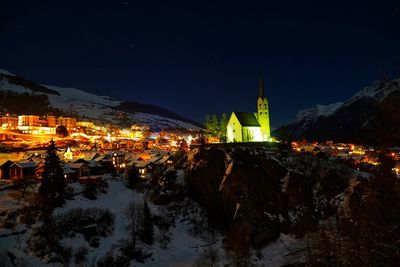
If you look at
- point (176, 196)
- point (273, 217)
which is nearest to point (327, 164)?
point (273, 217)

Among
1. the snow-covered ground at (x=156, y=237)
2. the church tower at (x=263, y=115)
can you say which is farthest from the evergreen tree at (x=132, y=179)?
the church tower at (x=263, y=115)

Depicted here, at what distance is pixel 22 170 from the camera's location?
189 feet

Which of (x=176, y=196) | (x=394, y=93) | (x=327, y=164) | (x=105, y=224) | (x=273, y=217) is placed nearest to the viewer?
(x=394, y=93)

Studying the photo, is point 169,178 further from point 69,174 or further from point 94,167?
point 69,174

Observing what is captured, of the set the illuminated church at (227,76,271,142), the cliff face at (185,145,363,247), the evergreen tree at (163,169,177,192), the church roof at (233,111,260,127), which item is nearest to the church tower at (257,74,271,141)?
the illuminated church at (227,76,271,142)

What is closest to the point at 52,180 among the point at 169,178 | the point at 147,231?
the point at 147,231

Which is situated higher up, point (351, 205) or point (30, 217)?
point (30, 217)

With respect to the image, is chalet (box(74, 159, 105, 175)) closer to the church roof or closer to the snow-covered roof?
the snow-covered roof

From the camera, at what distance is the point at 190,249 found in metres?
48.2

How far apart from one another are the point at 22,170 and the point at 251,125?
6256 centimetres

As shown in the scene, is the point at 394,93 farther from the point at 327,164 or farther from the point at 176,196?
the point at 327,164

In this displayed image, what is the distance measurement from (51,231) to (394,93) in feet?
149

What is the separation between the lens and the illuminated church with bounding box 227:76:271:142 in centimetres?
8481

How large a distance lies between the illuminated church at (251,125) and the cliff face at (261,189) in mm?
16855
